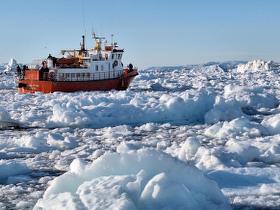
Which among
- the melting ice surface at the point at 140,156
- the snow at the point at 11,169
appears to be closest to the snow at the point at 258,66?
the melting ice surface at the point at 140,156

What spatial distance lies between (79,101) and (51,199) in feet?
36.7

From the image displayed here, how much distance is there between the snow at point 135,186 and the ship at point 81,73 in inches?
779

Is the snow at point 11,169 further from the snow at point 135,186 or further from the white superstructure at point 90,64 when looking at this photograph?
the white superstructure at point 90,64

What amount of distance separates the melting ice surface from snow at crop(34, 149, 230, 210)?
0.03 ft

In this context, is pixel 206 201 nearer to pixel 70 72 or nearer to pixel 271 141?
pixel 271 141

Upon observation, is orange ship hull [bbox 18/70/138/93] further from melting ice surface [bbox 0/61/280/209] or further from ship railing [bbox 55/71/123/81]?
melting ice surface [bbox 0/61/280/209]

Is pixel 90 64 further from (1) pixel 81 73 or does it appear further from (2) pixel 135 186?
(2) pixel 135 186

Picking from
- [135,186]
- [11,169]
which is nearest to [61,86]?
[11,169]

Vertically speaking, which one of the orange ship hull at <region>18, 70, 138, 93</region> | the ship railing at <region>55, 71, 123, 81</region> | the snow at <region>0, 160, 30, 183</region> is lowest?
the snow at <region>0, 160, 30, 183</region>

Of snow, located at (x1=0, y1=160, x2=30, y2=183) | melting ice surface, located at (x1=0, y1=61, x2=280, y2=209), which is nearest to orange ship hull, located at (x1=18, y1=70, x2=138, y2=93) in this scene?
melting ice surface, located at (x1=0, y1=61, x2=280, y2=209)

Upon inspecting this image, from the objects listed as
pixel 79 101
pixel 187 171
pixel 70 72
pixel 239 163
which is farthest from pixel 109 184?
pixel 70 72

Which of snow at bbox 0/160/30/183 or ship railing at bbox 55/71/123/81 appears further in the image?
ship railing at bbox 55/71/123/81

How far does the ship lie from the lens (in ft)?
83.7

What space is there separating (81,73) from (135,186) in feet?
70.2
